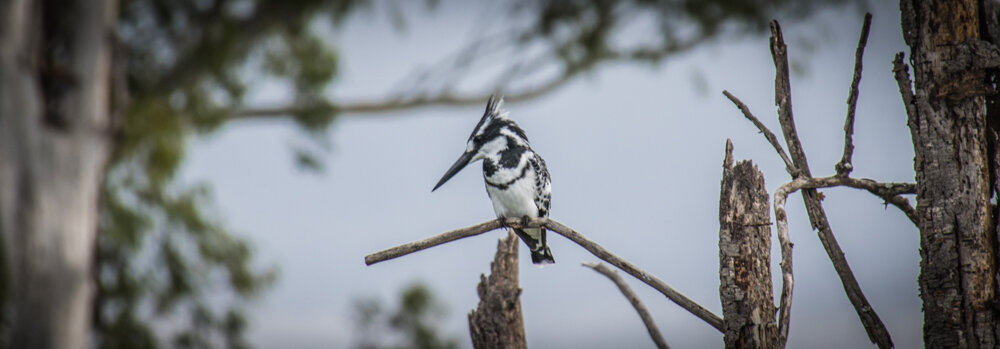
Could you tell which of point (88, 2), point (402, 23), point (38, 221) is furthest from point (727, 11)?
point (38, 221)

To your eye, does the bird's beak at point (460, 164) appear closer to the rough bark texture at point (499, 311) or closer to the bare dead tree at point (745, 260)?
the rough bark texture at point (499, 311)

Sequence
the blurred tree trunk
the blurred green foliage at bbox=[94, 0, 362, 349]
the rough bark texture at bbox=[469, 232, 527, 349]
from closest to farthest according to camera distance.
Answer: the rough bark texture at bbox=[469, 232, 527, 349]
the blurred tree trunk
the blurred green foliage at bbox=[94, 0, 362, 349]

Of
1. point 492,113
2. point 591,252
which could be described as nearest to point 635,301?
point 591,252

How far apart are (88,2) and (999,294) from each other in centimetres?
257

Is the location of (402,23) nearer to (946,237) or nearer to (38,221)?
(38,221)

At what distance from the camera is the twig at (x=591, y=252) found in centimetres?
147

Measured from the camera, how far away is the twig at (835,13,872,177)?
1.44m

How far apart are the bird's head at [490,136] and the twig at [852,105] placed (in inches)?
40.5

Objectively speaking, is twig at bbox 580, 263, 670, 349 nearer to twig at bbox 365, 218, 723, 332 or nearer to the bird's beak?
twig at bbox 365, 218, 723, 332

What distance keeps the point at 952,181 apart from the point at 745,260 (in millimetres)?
369

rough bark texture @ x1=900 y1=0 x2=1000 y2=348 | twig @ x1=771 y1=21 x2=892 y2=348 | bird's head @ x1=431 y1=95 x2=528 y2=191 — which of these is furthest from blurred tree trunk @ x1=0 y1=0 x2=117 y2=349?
rough bark texture @ x1=900 y1=0 x2=1000 y2=348

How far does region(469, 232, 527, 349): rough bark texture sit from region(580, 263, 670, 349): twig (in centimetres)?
30

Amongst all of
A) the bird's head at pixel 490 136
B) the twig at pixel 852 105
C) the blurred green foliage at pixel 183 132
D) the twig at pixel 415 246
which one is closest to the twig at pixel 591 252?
the twig at pixel 415 246

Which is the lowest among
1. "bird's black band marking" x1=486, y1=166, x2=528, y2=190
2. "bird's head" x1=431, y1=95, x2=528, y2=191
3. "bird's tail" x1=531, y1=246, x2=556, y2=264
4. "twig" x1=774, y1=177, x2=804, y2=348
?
"twig" x1=774, y1=177, x2=804, y2=348
